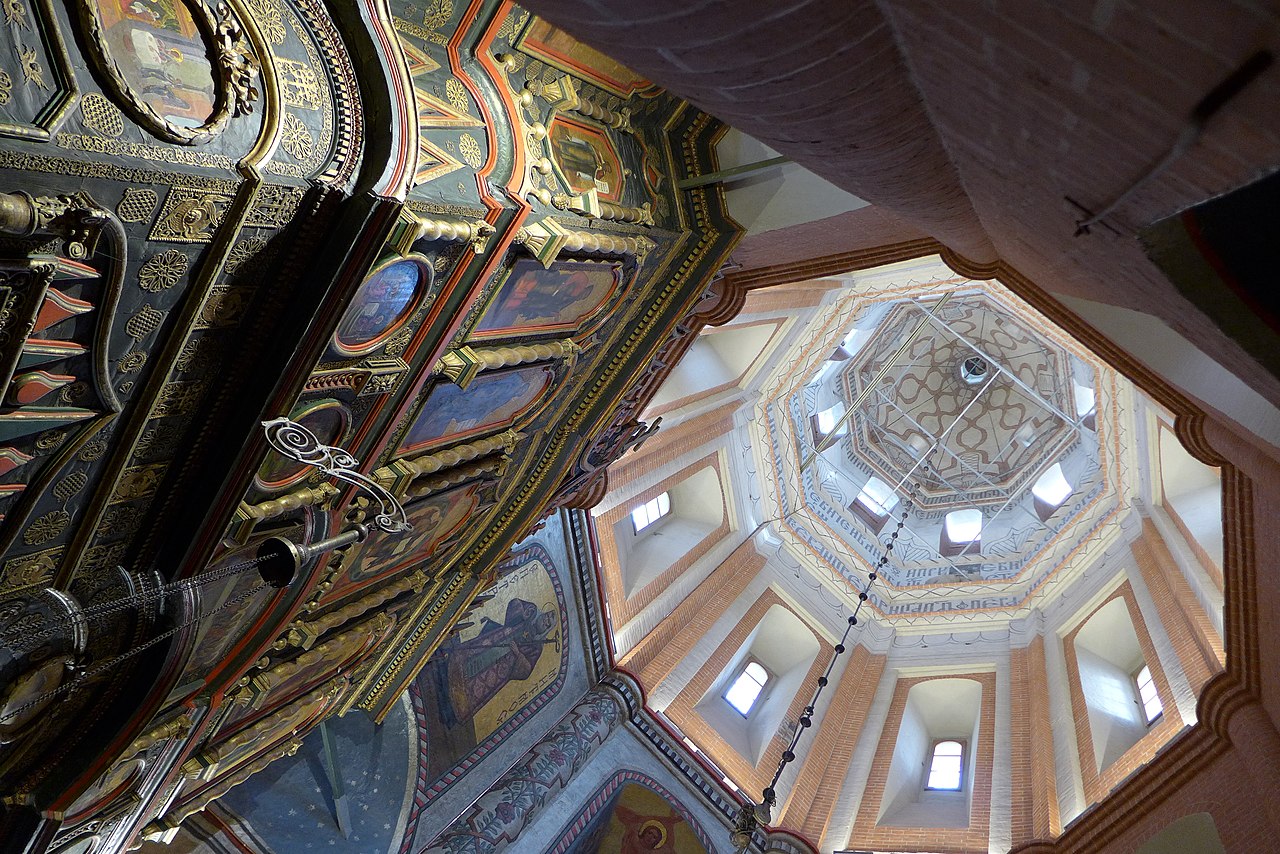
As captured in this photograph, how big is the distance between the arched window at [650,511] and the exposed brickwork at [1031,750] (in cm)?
492

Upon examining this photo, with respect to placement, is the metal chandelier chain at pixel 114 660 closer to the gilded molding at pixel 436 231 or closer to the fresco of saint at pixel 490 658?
the gilded molding at pixel 436 231

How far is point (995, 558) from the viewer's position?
12.2 metres

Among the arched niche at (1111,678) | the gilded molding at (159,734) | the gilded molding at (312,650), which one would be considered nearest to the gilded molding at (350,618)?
the gilded molding at (312,650)

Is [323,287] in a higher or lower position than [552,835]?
higher

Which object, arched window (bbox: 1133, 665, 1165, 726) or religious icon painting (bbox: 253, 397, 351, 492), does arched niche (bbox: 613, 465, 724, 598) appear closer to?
arched window (bbox: 1133, 665, 1165, 726)

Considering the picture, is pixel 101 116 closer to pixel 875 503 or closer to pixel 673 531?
pixel 673 531

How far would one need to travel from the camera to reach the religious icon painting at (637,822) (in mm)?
9750

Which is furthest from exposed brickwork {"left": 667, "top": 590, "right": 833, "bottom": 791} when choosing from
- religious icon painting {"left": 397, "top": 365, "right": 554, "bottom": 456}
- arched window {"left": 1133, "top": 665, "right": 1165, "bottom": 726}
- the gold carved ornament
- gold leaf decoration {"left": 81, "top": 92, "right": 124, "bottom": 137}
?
gold leaf decoration {"left": 81, "top": 92, "right": 124, "bottom": 137}

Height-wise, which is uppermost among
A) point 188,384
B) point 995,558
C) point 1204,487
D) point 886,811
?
point 1204,487

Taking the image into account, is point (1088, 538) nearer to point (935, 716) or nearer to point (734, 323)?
point (935, 716)

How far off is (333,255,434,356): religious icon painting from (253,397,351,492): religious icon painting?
0.30 meters

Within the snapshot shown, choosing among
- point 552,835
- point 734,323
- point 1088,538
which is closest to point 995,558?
point 1088,538

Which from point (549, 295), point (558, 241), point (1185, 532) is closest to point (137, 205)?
point (558, 241)

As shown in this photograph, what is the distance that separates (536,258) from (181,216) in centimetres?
203
